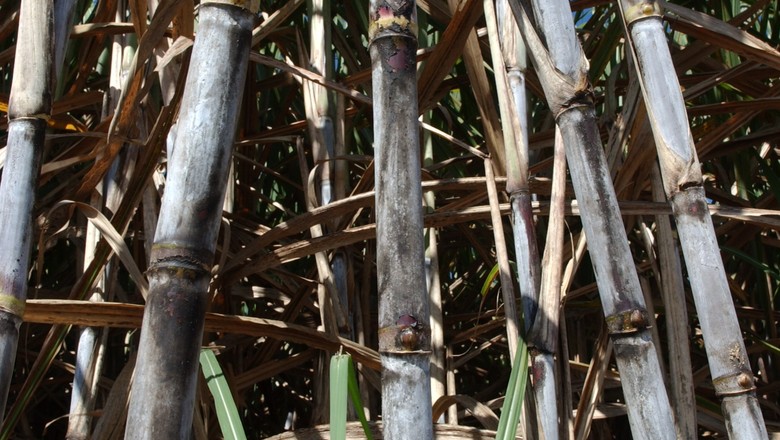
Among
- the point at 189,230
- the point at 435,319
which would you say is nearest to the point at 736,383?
the point at 189,230

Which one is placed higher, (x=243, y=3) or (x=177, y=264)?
(x=243, y=3)

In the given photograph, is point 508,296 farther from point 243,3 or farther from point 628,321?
point 243,3

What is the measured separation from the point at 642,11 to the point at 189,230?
0.44 metres

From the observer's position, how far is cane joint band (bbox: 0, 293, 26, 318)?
67 centimetres

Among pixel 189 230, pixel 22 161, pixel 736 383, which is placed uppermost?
pixel 22 161

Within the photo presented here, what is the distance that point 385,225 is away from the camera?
538 mm

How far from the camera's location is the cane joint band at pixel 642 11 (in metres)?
0.73

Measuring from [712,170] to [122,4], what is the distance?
1239mm

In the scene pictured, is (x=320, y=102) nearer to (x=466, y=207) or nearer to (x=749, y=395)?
(x=466, y=207)

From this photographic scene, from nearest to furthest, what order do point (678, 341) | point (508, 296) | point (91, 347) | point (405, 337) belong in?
1. point (405, 337)
2. point (508, 296)
3. point (678, 341)
4. point (91, 347)

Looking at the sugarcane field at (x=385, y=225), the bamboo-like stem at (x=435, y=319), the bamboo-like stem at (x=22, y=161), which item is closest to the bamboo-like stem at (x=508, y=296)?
the sugarcane field at (x=385, y=225)

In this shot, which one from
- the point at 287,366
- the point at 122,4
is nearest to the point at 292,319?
the point at 287,366

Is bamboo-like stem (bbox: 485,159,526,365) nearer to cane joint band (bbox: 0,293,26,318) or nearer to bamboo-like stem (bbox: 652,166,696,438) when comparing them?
bamboo-like stem (bbox: 652,166,696,438)

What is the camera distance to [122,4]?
144 centimetres
